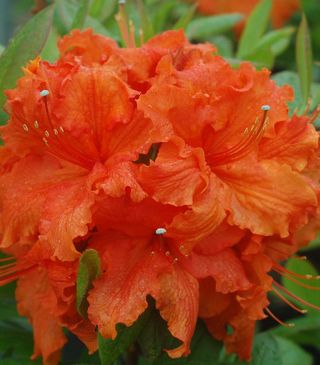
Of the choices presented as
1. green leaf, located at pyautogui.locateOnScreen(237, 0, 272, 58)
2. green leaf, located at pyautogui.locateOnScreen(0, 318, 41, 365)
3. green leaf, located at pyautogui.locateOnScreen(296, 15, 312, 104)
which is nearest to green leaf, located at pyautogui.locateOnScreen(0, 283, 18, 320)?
green leaf, located at pyautogui.locateOnScreen(0, 318, 41, 365)

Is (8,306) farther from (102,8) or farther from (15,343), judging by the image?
(102,8)

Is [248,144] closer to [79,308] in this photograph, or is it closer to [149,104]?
[149,104]

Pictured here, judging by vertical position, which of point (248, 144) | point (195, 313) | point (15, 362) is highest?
point (248, 144)

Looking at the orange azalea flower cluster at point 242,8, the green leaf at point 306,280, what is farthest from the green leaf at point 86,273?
the orange azalea flower cluster at point 242,8

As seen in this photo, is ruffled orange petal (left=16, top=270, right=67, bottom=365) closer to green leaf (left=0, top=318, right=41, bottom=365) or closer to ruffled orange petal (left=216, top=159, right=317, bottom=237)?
green leaf (left=0, top=318, right=41, bottom=365)

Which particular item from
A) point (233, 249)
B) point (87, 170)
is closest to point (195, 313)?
A: point (233, 249)

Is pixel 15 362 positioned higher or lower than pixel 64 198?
lower

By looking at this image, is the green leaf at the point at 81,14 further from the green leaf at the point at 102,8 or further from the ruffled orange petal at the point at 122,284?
the ruffled orange petal at the point at 122,284
